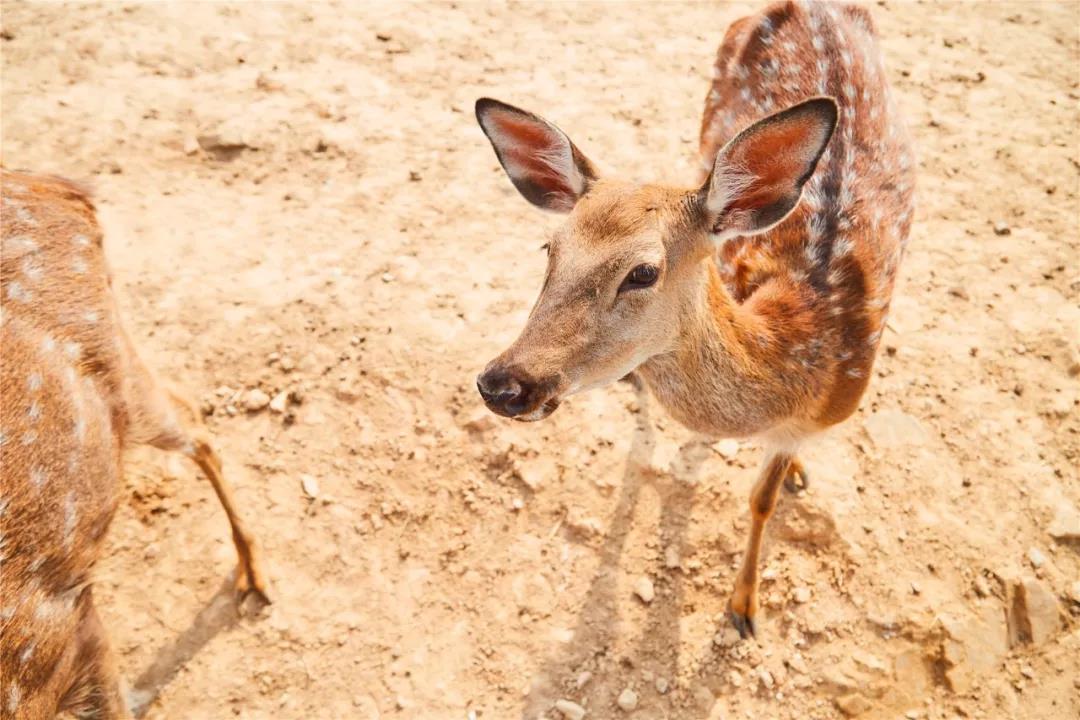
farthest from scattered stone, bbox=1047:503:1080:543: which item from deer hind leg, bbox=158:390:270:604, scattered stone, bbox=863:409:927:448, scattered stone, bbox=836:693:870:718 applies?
deer hind leg, bbox=158:390:270:604

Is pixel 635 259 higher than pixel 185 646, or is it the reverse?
pixel 635 259

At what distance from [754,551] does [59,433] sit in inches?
101

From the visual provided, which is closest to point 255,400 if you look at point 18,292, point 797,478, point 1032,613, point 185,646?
point 185,646

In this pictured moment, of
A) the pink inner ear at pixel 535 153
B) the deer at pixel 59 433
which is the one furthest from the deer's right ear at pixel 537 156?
the deer at pixel 59 433

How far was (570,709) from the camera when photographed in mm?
2936

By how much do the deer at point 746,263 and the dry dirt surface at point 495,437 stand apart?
16.5 inches

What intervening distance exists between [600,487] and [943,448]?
5.37 ft

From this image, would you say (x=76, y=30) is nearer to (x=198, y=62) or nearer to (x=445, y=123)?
(x=198, y=62)

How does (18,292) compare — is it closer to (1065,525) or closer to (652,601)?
(652,601)

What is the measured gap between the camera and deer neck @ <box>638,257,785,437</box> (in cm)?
250

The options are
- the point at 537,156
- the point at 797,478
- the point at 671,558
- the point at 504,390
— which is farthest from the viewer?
the point at 797,478

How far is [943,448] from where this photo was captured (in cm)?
351

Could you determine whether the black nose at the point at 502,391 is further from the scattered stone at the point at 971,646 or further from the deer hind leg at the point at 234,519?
the scattered stone at the point at 971,646

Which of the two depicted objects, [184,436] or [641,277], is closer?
[641,277]
